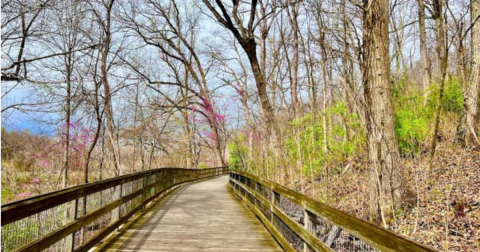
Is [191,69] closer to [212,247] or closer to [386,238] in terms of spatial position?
[212,247]

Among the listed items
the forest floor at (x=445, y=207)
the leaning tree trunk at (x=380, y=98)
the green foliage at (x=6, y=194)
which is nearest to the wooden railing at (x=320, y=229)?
the forest floor at (x=445, y=207)

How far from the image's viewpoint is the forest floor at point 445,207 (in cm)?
518

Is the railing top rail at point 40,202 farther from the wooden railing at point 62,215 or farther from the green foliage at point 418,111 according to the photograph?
the green foliage at point 418,111

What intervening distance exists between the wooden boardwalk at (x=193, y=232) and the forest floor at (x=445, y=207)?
220 centimetres

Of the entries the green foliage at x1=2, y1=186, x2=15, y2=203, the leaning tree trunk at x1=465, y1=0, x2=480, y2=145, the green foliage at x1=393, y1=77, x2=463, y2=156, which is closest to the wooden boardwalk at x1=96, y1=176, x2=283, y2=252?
the green foliage at x1=393, y1=77, x2=463, y2=156

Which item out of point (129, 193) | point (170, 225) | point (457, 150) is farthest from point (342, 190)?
point (129, 193)

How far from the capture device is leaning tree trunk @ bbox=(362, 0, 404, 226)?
642cm

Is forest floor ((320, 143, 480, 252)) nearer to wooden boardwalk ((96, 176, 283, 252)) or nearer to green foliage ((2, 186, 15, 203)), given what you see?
wooden boardwalk ((96, 176, 283, 252))

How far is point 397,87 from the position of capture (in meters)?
11.6

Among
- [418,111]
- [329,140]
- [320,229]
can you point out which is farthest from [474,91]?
[320,229]

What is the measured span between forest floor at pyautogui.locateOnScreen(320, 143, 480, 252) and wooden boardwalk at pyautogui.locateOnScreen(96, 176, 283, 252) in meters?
2.20

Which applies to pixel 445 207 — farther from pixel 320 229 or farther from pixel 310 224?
pixel 310 224

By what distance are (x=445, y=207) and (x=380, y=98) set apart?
220 centimetres

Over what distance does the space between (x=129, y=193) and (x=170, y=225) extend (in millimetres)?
1112
